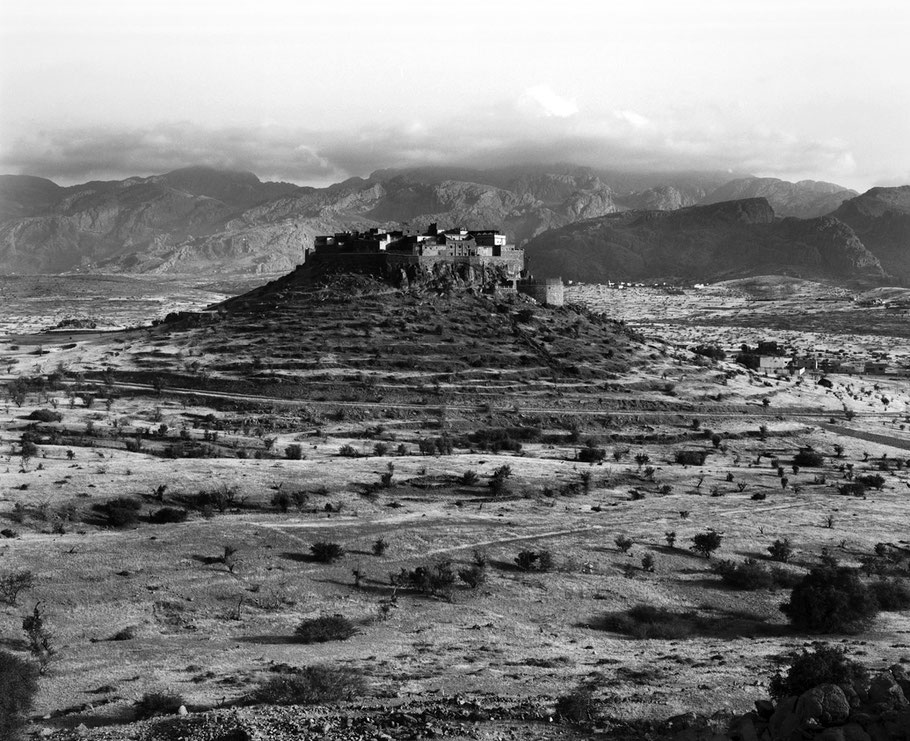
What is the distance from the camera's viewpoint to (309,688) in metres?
30.9

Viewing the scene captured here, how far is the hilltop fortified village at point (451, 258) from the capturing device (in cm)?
12569

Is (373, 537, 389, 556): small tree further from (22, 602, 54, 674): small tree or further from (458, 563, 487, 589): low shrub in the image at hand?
(22, 602, 54, 674): small tree

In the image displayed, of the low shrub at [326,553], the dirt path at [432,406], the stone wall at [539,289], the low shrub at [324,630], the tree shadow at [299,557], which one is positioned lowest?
the low shrub at [324,630]

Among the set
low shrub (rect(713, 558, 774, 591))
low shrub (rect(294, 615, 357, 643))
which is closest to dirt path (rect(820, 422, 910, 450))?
low shrub (rect(713, 558, 774, 591))

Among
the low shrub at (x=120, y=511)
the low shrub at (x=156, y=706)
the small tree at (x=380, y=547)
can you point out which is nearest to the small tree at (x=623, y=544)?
the small tree at (x=380, y=547)

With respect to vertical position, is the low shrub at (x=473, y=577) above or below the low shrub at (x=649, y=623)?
above

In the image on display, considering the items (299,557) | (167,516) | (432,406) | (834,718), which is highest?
(834,718)

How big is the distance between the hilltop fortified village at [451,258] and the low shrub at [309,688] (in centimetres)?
9539

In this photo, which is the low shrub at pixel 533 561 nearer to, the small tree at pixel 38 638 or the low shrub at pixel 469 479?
the low shrub at pixel 469 479

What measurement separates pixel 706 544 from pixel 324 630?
24.7 m

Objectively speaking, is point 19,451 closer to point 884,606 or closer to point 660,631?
point 660,631

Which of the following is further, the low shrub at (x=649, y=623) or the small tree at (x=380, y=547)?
the small tree at (x=380, y=547)

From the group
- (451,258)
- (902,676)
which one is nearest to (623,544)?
(902,676)

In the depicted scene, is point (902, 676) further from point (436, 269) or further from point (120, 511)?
point (436, 269)
